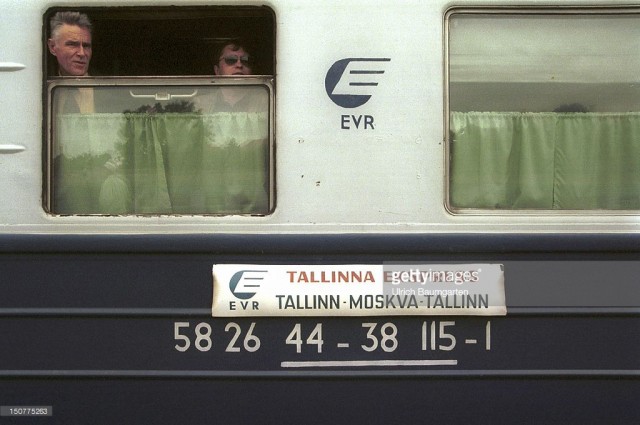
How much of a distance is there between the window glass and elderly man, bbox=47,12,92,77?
0.07 m

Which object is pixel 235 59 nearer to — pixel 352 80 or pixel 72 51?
pixel 352 80

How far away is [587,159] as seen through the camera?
309 centimetres

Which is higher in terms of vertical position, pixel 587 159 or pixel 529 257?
pixel 587 159

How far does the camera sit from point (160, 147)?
3100mm

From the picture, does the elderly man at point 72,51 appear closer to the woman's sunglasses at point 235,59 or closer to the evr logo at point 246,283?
the woman's sunglasses at point 235,59

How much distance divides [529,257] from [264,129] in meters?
1.19

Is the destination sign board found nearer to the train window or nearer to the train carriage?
the train carriage

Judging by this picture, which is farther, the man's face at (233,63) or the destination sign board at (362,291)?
the man's face at (233,63)

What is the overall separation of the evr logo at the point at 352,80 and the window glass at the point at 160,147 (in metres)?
0.27

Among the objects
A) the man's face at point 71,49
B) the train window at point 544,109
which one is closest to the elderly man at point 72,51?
the man's face at point 71,49

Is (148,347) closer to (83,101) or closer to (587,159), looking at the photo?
(83,101)

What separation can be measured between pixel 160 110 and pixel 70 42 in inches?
18.0

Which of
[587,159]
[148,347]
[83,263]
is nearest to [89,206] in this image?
[83,263]

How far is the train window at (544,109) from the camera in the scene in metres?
3.05
